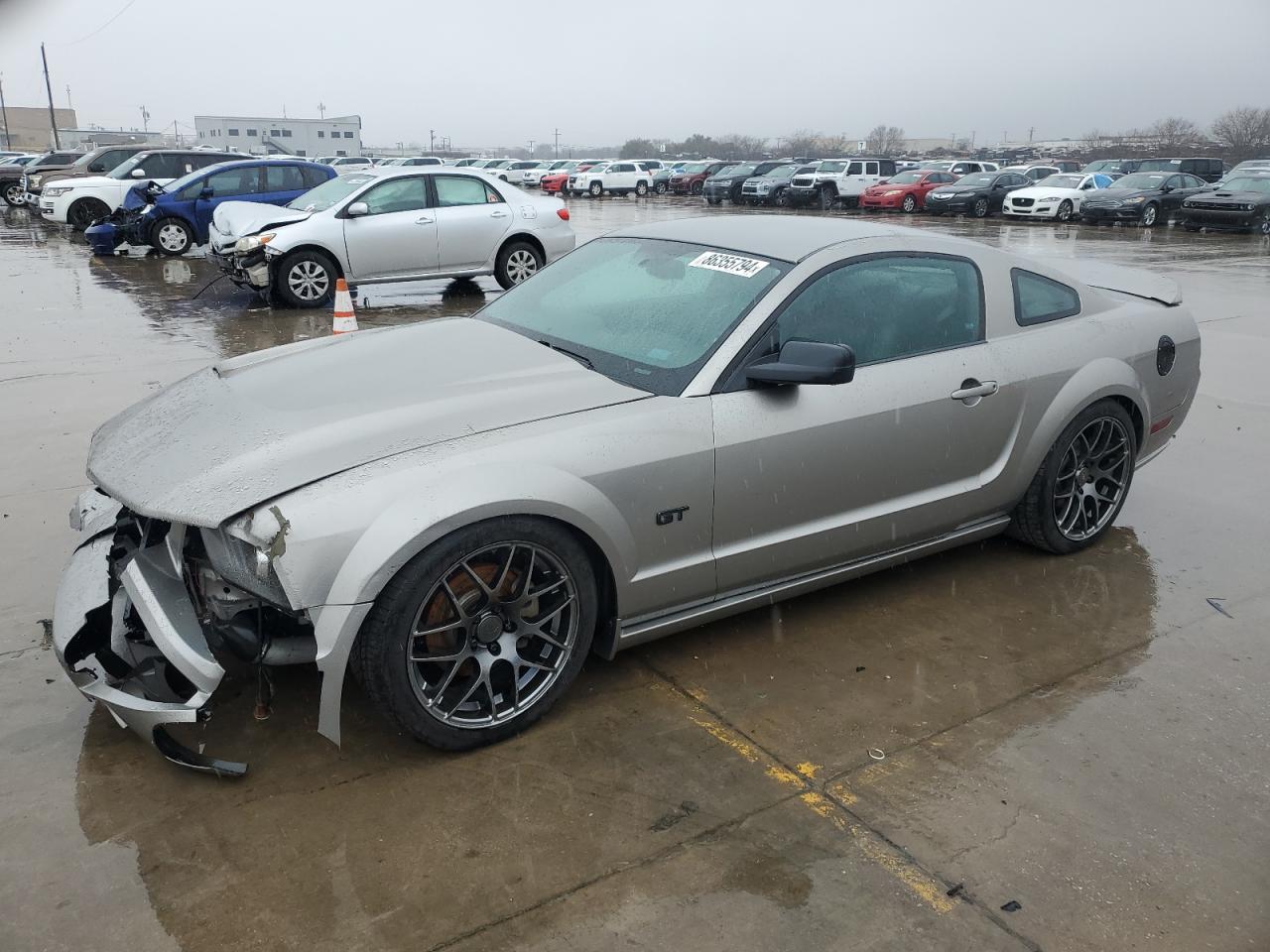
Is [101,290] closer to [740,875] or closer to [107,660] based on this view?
[107,660]

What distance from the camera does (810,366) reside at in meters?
3.32

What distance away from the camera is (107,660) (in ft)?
9.62

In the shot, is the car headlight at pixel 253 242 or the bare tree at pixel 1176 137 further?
the bare tree at pixel 1176 137

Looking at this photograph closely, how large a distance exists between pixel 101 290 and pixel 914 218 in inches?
873

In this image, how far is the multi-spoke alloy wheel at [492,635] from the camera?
2.95 meters

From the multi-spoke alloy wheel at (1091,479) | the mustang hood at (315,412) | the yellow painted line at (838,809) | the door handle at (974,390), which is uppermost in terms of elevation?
the mustang hood at (315,412)

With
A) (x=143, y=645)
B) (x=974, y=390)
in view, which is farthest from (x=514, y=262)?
(x=143, y=645)

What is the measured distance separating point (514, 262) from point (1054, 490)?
8.63 meters

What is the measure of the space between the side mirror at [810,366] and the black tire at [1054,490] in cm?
147

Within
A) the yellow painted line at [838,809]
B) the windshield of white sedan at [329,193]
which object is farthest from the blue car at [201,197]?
the yellow painted line at [838,809]

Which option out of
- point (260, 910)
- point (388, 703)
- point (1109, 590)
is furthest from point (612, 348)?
point (1109, 590)

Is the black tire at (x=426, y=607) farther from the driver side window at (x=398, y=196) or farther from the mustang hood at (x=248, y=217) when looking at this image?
the mustang hood at (x=248, y=217)

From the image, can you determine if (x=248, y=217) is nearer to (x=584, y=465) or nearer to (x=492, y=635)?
(x=584, y=465)

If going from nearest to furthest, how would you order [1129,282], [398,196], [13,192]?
[1129,282]
[398,196]
[13,192]
